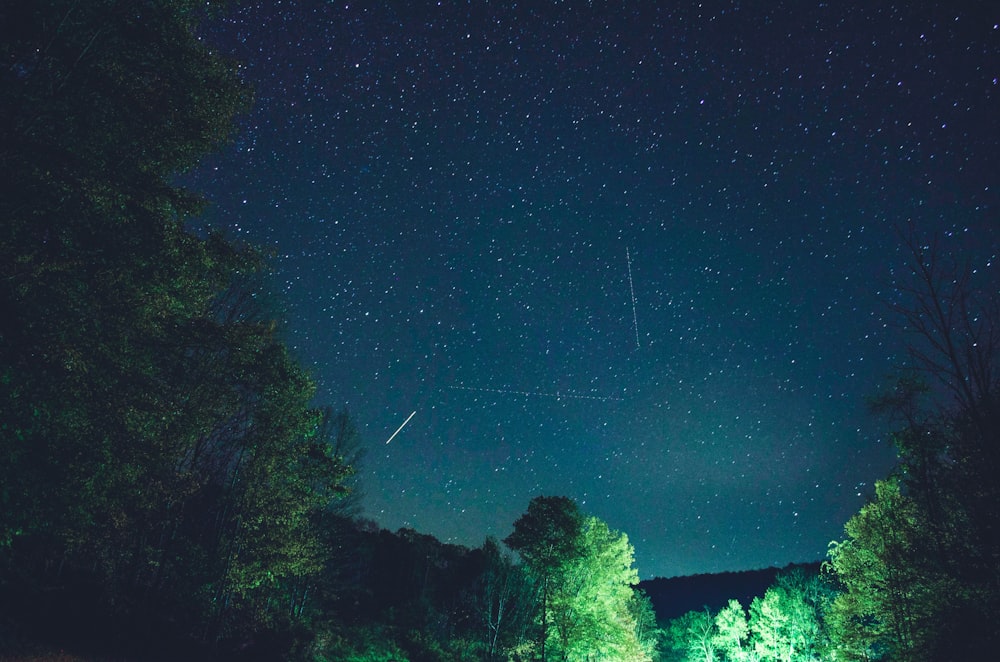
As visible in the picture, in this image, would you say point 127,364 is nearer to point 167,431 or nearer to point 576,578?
point 167,431

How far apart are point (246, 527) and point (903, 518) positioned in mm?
23348

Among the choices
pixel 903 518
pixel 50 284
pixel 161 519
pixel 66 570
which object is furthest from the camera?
pixel 903 518

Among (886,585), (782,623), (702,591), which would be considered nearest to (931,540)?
(886,585)

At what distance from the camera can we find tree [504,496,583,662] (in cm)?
2672

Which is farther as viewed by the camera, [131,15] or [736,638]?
[736,638]

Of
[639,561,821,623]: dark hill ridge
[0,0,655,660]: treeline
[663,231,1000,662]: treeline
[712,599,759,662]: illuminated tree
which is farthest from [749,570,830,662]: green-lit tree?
[639,561,821,623]: dark hill ridge

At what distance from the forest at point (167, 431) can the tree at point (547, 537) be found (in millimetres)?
169

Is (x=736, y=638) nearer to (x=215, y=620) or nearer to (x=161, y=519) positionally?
(x=215, y=620)

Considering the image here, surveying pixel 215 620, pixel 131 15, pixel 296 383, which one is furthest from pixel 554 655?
pixel 131 15

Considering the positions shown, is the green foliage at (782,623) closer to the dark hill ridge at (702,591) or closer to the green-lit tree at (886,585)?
the green-lit tree at (886,585)

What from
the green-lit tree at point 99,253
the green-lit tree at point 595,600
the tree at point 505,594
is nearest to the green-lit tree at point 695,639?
the tree at point 505,594

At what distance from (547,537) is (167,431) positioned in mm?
22702

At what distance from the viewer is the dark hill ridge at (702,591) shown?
11088 cm

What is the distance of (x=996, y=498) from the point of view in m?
10.2
